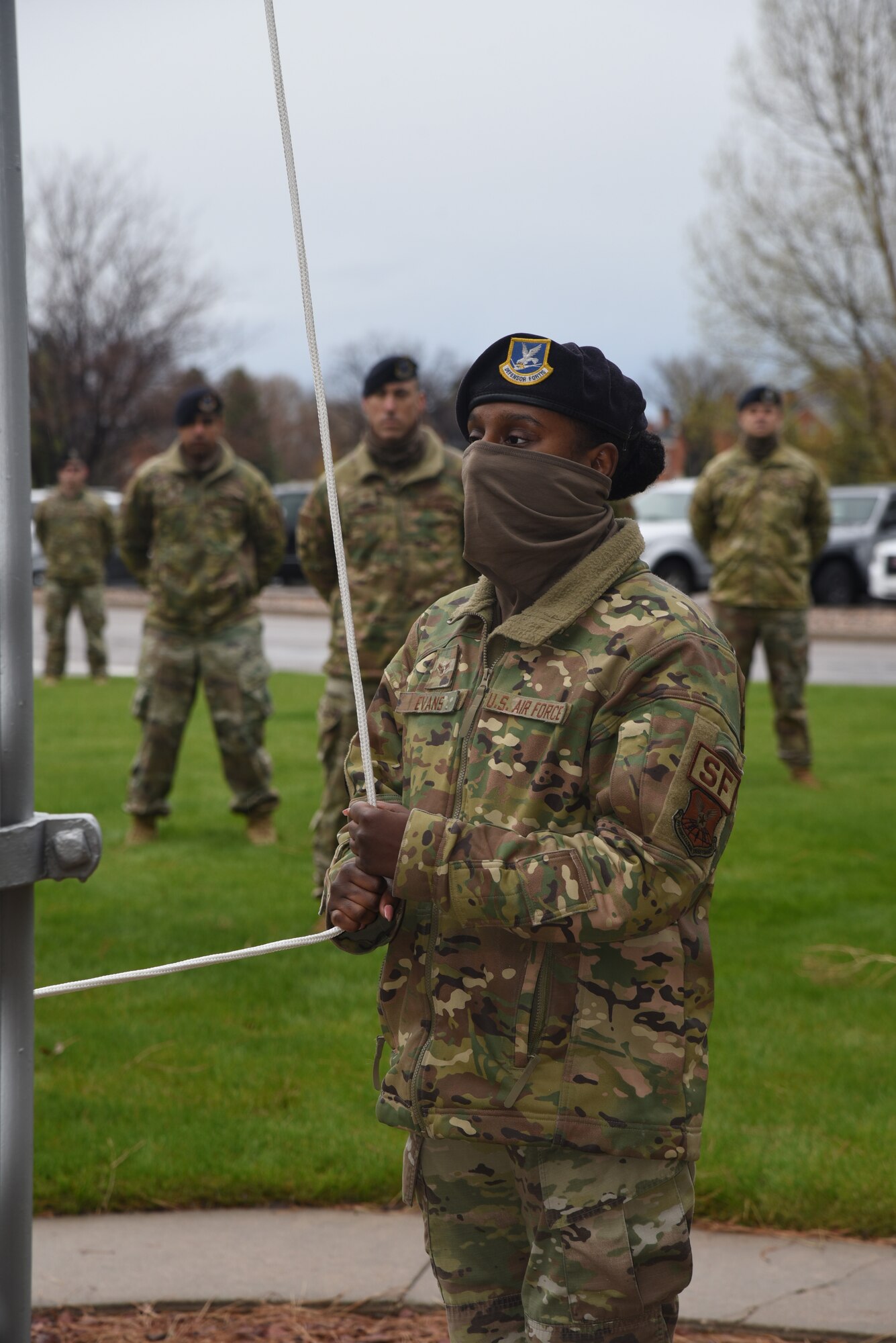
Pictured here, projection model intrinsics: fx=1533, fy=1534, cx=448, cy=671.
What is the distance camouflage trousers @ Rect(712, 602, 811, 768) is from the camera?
9.24 metres

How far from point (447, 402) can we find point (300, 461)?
17.5 metres

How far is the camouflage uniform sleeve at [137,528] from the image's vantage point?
788 centimetres

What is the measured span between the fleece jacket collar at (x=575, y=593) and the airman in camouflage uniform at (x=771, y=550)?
22.7 feet

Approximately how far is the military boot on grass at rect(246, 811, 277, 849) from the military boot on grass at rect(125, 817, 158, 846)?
0.50 meters

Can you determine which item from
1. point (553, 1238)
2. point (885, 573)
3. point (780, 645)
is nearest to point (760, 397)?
point (780, 645)

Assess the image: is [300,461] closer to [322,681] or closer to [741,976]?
[322,681]

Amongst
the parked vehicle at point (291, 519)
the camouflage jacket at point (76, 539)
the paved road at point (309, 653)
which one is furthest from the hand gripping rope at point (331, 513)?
the parked vehicle at point (291, 519)

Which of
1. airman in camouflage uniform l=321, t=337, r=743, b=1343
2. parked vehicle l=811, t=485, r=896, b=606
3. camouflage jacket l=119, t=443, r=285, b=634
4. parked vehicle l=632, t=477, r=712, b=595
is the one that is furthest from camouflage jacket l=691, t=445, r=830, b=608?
parked vehicle l=811, t=485, r=896, b=606

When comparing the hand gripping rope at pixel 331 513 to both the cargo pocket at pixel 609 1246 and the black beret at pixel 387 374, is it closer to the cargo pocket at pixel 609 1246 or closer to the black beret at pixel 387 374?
the cargo pocket at pixel 609 1246

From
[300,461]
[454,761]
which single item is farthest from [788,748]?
[300,461]

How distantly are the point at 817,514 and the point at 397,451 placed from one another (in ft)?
13.0

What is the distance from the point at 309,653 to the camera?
19.1m

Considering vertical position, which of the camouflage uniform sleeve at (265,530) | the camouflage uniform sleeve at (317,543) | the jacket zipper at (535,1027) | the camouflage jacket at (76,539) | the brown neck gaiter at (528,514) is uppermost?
the camouflage jacket at (76,539)

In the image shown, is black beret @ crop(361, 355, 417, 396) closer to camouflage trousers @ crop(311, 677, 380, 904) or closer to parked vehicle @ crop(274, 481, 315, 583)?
camouflage trousers @ crop(311, 677, 380, 904)
